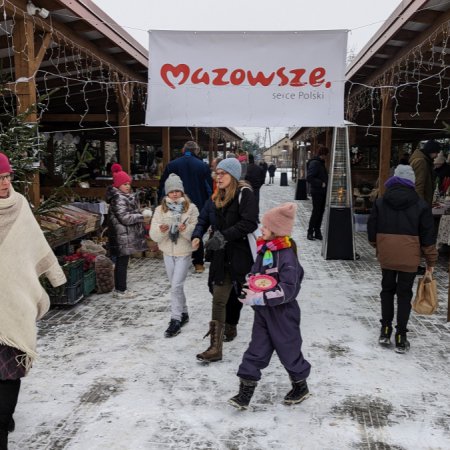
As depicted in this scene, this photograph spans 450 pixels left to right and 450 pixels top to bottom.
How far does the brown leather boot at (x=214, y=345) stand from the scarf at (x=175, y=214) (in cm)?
104

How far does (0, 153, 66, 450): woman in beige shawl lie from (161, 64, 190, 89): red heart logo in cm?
367

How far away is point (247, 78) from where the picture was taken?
20.6ft

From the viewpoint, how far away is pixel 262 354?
3.60 metres

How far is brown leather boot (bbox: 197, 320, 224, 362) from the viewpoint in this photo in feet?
14.6

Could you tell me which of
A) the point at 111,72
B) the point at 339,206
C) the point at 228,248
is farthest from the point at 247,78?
the point at 111,72

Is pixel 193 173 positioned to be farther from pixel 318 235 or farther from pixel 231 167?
pixel 318 235

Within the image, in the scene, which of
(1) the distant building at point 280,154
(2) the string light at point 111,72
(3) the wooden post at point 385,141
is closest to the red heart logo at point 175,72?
(2) the string light at point 111,72

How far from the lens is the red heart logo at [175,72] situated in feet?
20.6

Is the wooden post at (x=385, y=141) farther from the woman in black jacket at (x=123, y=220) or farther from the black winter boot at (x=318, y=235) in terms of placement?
the woman in black jacket at (x=123, y=220)

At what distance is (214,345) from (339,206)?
195 inches

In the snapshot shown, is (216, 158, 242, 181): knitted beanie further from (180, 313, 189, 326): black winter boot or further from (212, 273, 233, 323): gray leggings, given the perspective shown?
(180, 313, 189, 326): black winter boot

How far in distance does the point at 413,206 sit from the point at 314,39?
2643 mm

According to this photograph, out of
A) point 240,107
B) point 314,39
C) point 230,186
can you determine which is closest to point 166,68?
point 240,107

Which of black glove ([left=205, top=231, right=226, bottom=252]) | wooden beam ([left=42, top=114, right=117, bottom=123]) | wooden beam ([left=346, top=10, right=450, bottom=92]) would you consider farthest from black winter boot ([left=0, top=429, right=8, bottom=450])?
wooden beam ([left=42, top=114, right=117, bottom=123])
